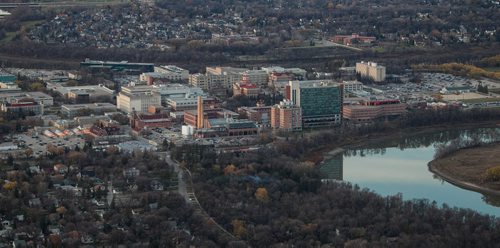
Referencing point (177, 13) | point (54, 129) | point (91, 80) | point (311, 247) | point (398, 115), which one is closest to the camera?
point (311, 247)

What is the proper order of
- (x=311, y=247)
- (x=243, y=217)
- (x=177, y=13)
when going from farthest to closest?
(x=177, y=13) < (x=243, y=217) < (x=311, y=247)

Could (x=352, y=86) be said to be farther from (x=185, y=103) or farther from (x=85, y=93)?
(x=85, y=93)

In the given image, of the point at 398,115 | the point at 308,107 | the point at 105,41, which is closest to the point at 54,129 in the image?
the point at 308,107

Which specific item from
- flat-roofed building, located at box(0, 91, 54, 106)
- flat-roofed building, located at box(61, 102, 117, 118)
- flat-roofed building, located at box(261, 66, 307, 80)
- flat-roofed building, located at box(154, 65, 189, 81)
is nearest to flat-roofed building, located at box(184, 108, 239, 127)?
flat-roofed building, located at box(61, 102, 117, 118)

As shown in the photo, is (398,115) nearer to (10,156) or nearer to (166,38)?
(10,156)

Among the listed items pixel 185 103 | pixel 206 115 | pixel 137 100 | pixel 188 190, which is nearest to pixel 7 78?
pixel 137 100

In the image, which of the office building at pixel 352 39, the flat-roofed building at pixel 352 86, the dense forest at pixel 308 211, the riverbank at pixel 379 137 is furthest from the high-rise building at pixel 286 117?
the office building at pixel 352 39
